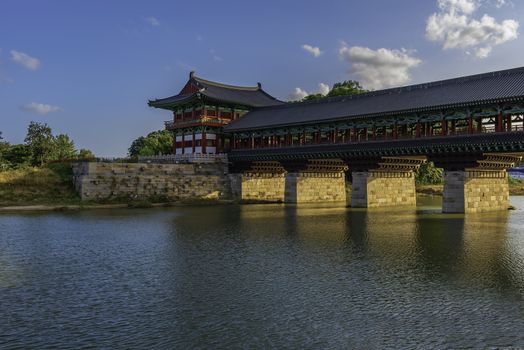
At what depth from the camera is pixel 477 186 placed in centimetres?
4409

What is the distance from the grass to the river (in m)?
17.7

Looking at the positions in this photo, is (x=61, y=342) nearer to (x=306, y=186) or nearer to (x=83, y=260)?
(x=83, y=260)

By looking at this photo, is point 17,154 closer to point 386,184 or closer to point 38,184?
point 38,184

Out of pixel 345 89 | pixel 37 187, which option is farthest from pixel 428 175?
pixel 37 187

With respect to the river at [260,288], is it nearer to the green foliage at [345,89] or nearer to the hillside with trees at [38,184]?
the hillside with trees at [38,184]

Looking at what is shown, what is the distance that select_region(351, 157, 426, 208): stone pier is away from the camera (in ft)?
172

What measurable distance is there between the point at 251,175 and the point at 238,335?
52035 mm

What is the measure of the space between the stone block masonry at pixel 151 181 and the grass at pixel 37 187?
50.5 inches

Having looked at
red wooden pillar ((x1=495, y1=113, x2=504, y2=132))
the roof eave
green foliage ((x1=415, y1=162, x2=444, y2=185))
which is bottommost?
green foliage ((x1=415, y1=162, x2=444, y2=185))

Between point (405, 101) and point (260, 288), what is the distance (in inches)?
1469

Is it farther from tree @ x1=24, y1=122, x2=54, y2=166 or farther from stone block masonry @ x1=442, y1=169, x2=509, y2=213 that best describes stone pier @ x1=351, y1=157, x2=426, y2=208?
tree @ x1=24, y1=122, x2=54, y2=166

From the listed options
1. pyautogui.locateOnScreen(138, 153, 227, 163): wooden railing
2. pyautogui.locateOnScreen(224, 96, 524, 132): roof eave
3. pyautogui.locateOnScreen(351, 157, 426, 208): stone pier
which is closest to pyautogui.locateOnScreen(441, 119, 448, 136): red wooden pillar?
pyautogui.locateOnScreen(224, 96, 524, 132): roof eave

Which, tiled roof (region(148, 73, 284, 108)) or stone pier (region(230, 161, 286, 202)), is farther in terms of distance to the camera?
tiled roof (region(148, 73, 284, 108))

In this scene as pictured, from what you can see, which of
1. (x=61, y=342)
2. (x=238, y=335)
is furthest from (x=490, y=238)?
(x=61, y=342)
